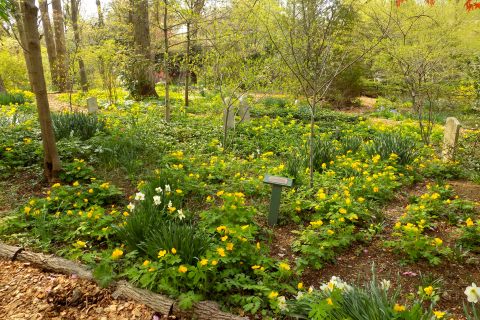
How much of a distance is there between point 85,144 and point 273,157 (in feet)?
9.99

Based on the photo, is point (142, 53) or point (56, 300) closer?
point (56, 300)

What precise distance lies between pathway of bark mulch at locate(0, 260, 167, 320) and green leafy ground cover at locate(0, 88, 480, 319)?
0.16m

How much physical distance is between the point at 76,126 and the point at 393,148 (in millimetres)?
5207

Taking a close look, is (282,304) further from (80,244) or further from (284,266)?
(80,244)

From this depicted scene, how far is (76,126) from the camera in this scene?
19.2ft

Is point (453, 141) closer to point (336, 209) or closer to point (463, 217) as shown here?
point (463, 217)

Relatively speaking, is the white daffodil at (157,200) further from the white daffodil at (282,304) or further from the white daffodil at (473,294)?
the white daffodil at (473,294)

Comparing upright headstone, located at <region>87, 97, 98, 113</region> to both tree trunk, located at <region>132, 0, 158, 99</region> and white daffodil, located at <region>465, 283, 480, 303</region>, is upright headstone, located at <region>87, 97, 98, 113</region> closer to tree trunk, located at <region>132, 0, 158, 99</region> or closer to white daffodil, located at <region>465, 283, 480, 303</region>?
tree trunk, located at <region>132, 0, 158, 99</region>

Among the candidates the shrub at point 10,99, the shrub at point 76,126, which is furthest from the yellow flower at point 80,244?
the shrub at point 10,99

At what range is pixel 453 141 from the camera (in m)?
5.76

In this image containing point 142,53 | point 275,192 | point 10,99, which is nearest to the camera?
point 275,192

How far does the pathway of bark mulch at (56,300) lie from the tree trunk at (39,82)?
183 centimetres

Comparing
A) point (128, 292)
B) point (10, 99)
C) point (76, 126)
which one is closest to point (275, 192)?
point (128, 292)

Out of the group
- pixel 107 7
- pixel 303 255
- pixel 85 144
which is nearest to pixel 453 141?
pixel 303 255
